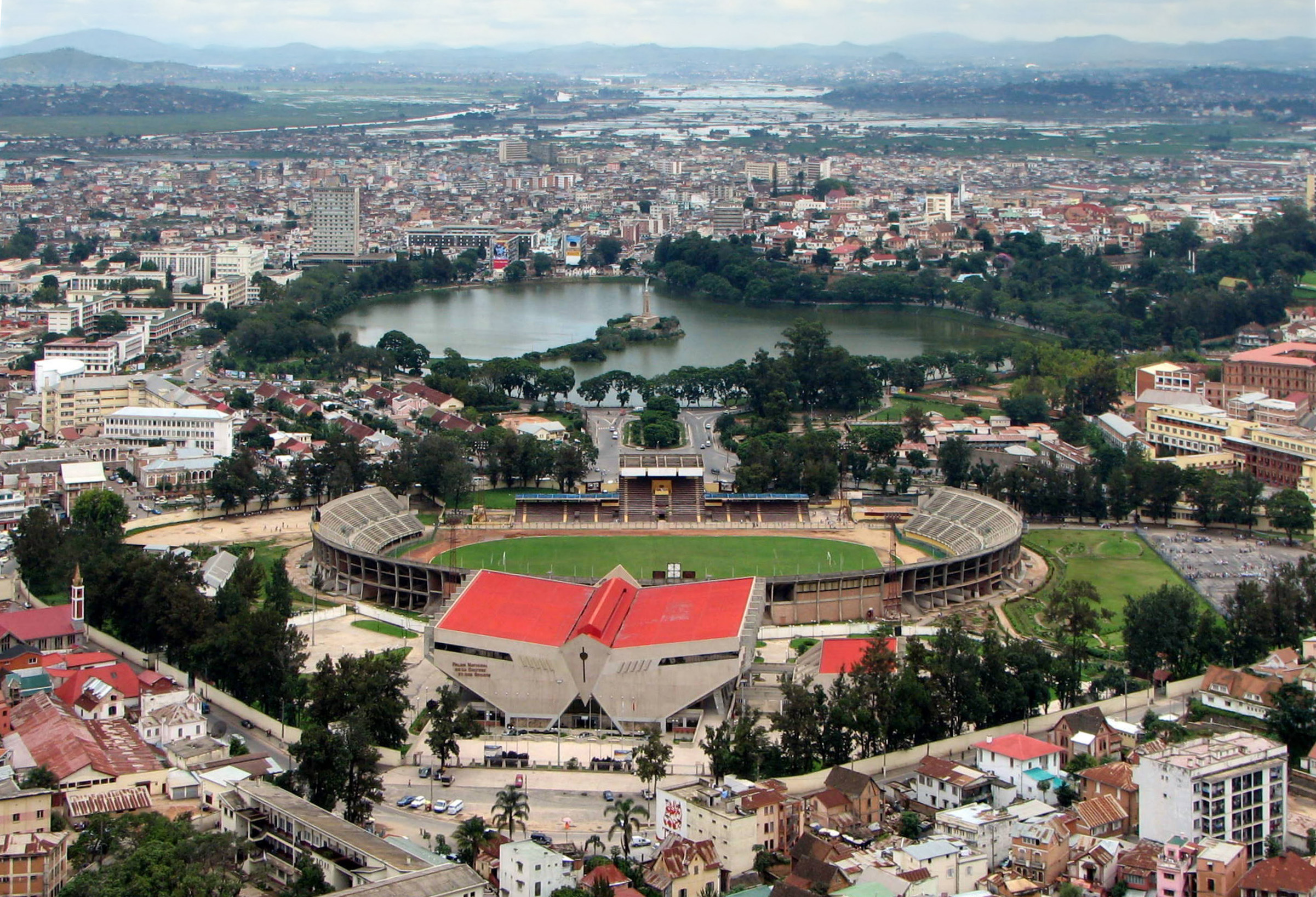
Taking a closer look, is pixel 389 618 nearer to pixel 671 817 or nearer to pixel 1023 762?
pixel 671 817

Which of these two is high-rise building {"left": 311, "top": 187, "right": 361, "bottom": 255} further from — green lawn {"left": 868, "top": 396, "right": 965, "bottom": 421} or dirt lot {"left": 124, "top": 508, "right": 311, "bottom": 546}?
dirt lot {"left": 124, "top": 508, "right": 311, "bottom": 546}

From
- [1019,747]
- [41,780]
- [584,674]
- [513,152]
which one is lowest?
[513,152]

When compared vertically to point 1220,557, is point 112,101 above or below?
above

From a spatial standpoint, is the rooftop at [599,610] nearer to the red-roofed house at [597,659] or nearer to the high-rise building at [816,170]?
the red-roofed house at [597,659]

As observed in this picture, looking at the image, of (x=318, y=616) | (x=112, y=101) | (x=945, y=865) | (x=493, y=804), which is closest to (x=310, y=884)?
(x=493, y=804)

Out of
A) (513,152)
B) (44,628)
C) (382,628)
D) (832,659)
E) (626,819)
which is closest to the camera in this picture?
(626,819)

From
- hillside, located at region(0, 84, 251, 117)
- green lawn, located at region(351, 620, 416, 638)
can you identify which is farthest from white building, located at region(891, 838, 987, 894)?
hillside, located at region(0, 84, 251, 117)
